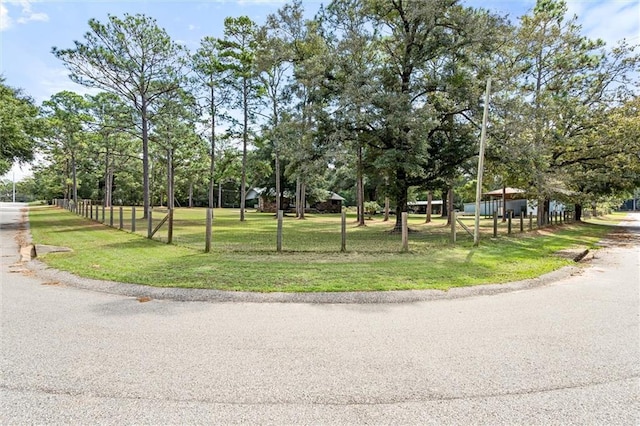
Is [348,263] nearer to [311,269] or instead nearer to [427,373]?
[311,269]

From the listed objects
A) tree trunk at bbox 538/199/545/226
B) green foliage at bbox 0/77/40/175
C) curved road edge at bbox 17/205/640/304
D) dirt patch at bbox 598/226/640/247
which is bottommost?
curved road edge at bbox 17/205/640/304

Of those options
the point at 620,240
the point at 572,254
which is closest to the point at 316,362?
the point at 572,254

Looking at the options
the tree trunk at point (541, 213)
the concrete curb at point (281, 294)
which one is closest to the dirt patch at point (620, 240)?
the tree trunk at point (541, 213)

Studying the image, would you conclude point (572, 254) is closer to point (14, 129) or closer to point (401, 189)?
point (401, 189)

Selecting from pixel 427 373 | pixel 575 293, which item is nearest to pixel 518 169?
pixel 575 293

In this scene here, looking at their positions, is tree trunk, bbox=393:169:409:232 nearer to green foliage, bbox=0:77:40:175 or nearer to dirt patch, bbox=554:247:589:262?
dirt patch, bbox=554:247:589:262

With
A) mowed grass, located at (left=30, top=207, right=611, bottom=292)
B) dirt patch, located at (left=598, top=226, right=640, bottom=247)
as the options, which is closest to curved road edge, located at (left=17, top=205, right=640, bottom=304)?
mowed grass, located at (left=30, top=207, right=611, bottom=292)

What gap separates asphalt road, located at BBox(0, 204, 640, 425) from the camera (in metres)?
2.64

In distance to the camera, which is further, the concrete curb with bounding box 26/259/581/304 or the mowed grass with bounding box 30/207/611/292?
the mowed grass with bounding box 30/207/611/292

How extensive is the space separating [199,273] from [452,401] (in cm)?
564

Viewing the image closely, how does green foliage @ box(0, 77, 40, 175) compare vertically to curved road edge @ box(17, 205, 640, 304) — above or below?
above

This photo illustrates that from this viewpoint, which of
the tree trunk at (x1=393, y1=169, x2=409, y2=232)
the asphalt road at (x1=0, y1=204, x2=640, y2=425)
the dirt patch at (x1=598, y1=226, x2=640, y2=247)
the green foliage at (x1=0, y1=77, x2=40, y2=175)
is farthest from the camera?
the green foliage at (x1=0, y1=77, x2=40, y2=175)

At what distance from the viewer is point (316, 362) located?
3.47 meters

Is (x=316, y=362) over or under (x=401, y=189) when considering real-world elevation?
under
